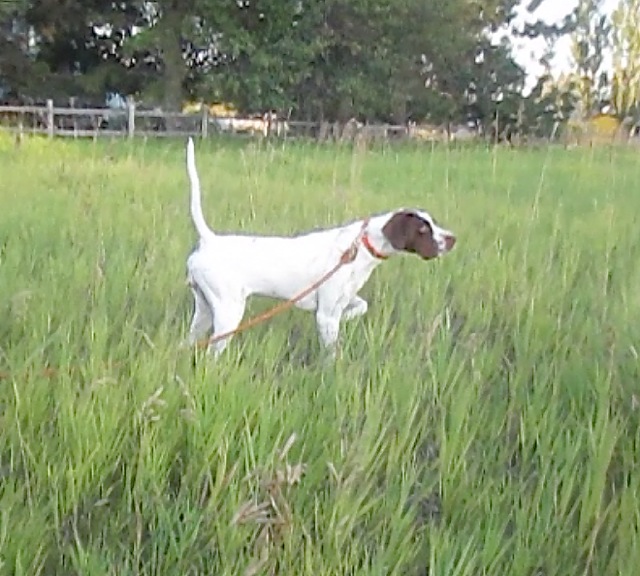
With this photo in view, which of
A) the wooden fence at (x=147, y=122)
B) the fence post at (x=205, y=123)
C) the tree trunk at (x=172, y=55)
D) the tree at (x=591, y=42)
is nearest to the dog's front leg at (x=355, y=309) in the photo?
the wooden fence at (x=147, y=122)

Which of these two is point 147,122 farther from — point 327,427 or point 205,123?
point 327,427

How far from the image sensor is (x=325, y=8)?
853 inches

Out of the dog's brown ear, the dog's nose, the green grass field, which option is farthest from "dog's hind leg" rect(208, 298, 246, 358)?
the dog's nose

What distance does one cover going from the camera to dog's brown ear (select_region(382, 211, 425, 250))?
3469 millimetres

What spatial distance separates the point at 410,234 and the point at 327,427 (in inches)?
55.0

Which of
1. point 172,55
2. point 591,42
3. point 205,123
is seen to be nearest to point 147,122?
point 205,123

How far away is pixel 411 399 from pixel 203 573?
0.85m

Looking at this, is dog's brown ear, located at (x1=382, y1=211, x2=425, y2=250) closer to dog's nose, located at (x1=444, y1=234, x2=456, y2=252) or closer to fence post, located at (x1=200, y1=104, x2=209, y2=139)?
dog's nose, located at (x1=444, y1=234, x2=456, y2=252)

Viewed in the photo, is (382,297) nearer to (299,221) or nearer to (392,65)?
(299,221)

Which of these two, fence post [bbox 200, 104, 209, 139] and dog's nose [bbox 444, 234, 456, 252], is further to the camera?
fence post [bbox 200, 104, 209, 139]

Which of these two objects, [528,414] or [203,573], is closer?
[203,573]

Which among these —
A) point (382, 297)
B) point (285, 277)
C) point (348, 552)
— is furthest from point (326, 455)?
point (382, 297)

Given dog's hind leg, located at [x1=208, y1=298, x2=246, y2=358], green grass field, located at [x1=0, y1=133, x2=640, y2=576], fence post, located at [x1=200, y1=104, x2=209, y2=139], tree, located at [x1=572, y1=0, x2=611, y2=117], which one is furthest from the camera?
tree, located at [x1=572, y1=0, x2=611, y2=117]

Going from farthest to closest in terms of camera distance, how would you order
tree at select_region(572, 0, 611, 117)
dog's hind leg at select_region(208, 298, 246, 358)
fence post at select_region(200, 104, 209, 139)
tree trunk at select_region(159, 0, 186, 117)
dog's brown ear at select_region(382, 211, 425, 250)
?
tree at select_region(572, 0, 611, 117)
tree trunk at select_region(159, 0, 186, 117)
fence post at select_region(200, 104, 209, 139)
dog's brown ear at select_region(382, 211, 425, 250)
dog's hind leg at select_region(208, 298, 246, 358)
